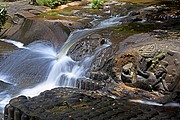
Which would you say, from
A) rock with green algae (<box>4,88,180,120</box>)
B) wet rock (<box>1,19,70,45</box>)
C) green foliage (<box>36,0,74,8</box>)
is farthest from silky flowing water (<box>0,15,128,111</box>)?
green foliage (<box>36,0,74,8</box>)

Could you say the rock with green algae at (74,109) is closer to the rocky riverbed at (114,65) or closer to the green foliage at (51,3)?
the rocky riverbed at (114,65)

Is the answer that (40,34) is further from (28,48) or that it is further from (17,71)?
(17,71)

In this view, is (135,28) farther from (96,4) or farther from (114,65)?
(96,4)

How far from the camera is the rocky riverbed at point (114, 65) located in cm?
508

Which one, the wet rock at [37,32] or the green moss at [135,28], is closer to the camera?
the green moss at [135,28]

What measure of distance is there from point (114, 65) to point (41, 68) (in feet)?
7.21

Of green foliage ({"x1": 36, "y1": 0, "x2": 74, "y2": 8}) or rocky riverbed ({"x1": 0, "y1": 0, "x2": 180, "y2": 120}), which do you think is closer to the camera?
rocky riverbed ({"x1": 0, "y1": 0, "x2": 180, "y2": 120})

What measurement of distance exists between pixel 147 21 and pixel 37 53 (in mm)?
3409

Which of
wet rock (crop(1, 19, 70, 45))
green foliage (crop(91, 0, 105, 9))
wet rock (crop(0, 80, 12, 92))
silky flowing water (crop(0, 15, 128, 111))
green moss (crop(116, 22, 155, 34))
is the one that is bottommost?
wet rock (crop(0, 80, 12, 92))

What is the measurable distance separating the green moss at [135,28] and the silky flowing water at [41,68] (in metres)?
0.83

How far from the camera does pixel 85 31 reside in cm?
1048

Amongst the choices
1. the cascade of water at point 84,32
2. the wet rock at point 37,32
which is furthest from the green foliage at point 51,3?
the cascade of water at point 84,32

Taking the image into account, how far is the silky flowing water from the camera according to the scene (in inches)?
331

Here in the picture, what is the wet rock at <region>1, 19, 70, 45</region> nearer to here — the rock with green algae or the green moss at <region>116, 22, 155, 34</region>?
the green moss at <region>116, 22, 155, 34</region>
